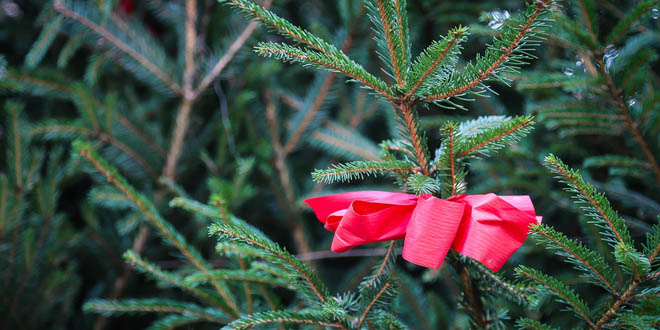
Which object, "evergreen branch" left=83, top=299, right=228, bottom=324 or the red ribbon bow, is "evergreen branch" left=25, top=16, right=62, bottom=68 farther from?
the red ribbon bow

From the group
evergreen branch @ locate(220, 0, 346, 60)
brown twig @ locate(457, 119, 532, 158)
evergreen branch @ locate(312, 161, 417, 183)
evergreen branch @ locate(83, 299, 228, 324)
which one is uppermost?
evergreen branch @ locate(220, 0, 346, 60)

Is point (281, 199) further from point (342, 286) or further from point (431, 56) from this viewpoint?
point (431, 56)

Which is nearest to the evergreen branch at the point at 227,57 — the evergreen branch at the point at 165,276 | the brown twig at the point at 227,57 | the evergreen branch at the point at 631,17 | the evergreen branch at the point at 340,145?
the brown twig at the point at 227,57

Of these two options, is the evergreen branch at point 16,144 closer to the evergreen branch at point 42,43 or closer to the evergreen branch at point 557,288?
the evergreen branch at point 42,43

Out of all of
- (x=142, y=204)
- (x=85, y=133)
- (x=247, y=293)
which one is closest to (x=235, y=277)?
(x=247, y=293)

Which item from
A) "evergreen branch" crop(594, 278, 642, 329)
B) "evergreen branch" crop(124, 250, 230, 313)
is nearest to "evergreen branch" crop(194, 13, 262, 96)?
"evergreen branch" crop(124, 250, 230, 313)

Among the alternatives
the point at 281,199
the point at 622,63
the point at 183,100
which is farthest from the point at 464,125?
the point at 183,100
